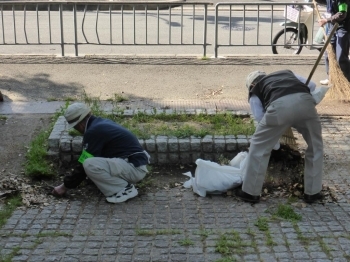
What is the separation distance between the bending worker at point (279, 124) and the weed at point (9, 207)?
6.73 feet

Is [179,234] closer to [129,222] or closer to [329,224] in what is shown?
[129,222]

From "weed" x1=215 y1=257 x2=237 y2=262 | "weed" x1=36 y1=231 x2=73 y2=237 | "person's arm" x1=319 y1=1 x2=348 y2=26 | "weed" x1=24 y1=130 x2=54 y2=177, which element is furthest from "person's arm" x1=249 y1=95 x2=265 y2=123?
"person's arm" x1=319 y1=1 x2=348 y2=26

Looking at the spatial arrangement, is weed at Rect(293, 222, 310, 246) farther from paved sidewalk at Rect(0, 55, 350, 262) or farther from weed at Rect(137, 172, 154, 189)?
weed at Rect(137, 172, 154, 189)

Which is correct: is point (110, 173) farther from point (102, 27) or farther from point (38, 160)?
point (102, 27)

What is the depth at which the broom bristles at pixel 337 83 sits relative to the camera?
8734 millimetres

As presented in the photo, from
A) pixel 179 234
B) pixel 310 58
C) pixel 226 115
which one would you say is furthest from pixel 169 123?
pixel 310 58

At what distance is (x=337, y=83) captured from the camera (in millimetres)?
8836

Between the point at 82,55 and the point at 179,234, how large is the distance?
7.06 m

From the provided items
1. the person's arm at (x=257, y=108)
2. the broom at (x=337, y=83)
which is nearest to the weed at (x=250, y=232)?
the person's arm at (x=257, y=108)

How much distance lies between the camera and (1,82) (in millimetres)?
9773

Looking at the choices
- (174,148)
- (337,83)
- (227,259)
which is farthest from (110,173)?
(337,83)

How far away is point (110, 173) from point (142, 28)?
9699 mm

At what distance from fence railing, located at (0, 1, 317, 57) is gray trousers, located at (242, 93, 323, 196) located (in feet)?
19.2

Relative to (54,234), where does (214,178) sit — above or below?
above
